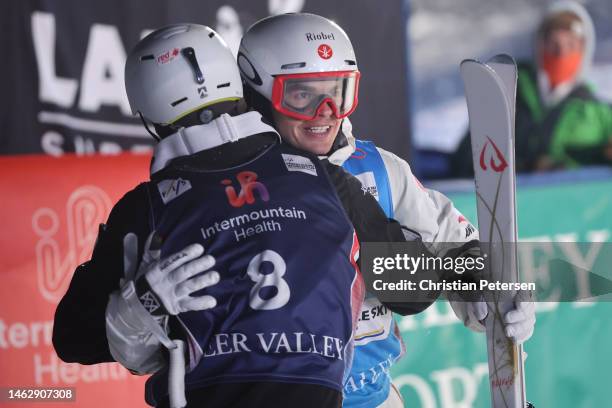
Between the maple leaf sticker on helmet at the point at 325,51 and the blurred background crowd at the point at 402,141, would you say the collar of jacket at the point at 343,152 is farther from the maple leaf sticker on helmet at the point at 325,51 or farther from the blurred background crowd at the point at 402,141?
the blurred background crowd at the point at 402,141

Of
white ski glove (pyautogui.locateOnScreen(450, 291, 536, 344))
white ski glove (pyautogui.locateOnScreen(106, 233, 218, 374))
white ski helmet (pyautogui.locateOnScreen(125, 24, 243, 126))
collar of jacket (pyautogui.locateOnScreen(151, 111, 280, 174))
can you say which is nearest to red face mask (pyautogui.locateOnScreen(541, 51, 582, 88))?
white ski glove (pyautogui.locateOnScreen(450, 291, 536, 344))

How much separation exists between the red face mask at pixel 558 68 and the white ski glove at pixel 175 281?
3.49 m

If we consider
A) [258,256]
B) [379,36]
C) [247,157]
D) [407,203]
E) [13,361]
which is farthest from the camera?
[379,36]

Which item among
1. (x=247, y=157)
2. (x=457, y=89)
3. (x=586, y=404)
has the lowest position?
(x=586, y=404)

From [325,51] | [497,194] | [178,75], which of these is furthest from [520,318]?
[178,75]

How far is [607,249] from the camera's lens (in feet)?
14.5

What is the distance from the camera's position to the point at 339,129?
2.91 metres

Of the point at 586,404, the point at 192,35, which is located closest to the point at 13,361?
the point at 192,35

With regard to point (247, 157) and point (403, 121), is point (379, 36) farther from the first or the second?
point (247, 157)

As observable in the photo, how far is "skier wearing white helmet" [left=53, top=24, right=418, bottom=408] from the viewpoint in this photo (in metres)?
2.09

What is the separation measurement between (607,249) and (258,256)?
2.75 metres

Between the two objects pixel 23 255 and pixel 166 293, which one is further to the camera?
pixel 23 255

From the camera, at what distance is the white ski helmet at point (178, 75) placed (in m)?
2.44

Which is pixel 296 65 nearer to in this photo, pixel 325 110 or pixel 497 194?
pixel 325 110
